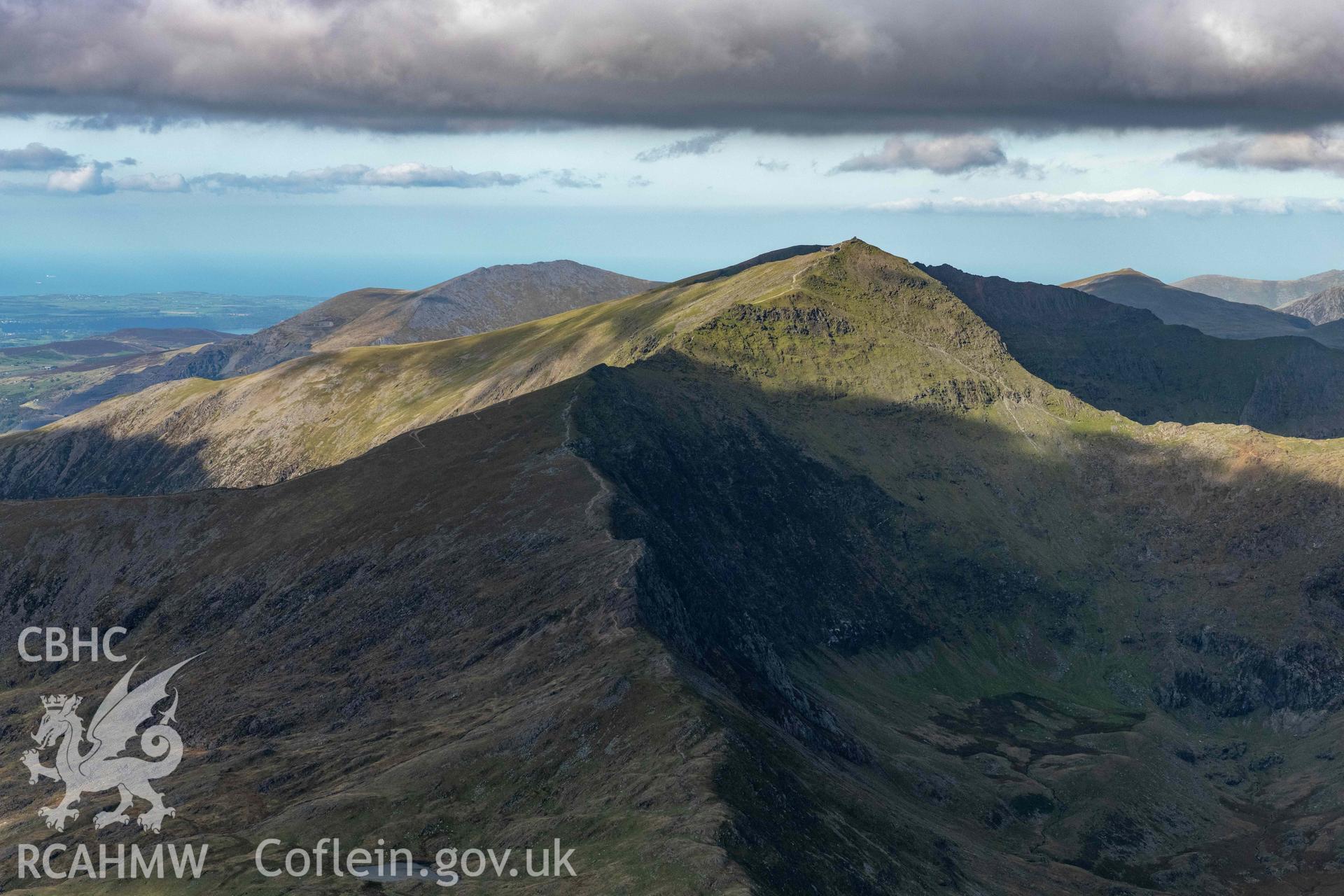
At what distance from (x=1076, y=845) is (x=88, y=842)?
159 meters

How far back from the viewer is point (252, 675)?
181 metres

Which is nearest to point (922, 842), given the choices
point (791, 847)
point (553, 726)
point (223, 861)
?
point (791, 847)

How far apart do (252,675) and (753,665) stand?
3268 inches

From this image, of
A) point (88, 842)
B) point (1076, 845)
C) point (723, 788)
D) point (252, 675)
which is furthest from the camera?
point (1076, 845)

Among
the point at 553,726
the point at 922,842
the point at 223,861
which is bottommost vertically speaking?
the point at 922,842

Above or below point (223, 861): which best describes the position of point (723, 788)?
above

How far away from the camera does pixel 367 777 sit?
447 feet

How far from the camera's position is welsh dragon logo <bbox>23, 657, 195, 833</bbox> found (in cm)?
14375

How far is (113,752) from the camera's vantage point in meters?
168

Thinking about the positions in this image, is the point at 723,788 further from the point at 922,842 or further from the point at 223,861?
the point at 223,861

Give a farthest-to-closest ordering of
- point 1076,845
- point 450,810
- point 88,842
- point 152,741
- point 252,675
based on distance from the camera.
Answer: point 1076,845 < point 252,675 < point 152,741 < point 88,842 < point 450,810

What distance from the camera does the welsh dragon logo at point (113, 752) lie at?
472 feet

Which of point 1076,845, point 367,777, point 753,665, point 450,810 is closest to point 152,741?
point 367,777

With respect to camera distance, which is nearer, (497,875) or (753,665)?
(497,875)
